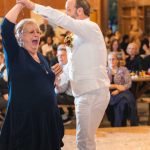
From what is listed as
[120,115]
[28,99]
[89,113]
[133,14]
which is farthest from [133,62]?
[133,14]

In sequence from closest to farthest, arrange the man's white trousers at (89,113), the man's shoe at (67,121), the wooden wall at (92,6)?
the man's white trousers at (89,113) < the man's shoe at (67,121) < the wooden wall at (92,6)

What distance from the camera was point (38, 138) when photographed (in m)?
3.02

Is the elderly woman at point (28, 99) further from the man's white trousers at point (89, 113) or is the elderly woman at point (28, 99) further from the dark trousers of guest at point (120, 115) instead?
the dark trousers of guest at point (120, 115)

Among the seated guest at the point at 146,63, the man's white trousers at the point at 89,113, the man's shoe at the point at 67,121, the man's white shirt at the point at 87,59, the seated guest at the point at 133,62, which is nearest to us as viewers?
the man's white shirt at the point at 87,59

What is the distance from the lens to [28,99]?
2953 mm

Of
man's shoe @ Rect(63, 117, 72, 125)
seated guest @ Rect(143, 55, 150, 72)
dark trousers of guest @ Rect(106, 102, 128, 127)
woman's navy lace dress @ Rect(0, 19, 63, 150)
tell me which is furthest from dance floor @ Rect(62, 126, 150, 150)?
seated guest @ Rect(143, 55, 150, 72)

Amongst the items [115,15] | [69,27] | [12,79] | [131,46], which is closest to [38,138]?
[12,79]

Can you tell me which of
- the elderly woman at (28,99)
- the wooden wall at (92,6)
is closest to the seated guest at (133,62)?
the wooden wall at (92,6)

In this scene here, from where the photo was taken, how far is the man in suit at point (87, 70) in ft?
11.5

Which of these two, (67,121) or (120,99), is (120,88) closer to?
(120,99)

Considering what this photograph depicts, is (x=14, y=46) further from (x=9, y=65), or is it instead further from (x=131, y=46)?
(x=131, y=46)

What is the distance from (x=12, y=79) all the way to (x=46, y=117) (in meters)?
0.32

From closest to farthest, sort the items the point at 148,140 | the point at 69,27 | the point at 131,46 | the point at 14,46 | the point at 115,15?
1. the point at 14,46
2. the point at 69,27
3. the point at 148,140
4. the point at 131,46
5. the point at 115,15

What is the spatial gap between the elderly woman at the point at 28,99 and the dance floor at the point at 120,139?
2012 mm
